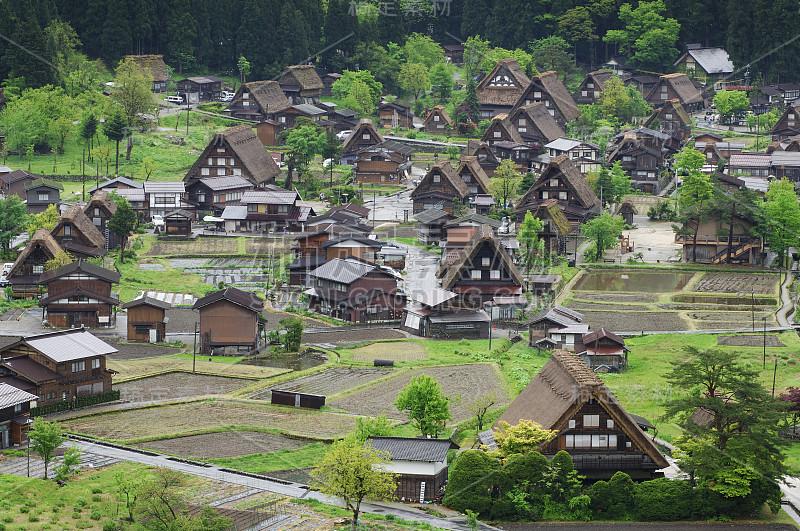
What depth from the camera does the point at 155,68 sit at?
8800 cm

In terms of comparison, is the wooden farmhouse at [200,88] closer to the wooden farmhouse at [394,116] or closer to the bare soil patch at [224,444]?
the wooden farmhouse at [394,116]

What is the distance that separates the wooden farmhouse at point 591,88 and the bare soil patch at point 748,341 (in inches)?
1869

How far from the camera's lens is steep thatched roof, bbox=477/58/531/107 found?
90.3 metres

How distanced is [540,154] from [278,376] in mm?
39270

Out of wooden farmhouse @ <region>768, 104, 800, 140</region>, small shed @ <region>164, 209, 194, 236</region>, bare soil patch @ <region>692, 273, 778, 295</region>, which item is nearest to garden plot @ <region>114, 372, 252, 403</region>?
small shed @ <region>164, 209, 194, 236</region>

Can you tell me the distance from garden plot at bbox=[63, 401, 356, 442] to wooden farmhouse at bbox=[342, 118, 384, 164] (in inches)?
1612

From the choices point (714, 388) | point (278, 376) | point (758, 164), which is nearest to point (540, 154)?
point (758, 164)

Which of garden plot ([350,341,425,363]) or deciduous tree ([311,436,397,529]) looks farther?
garden plot ([350,341,425,363])

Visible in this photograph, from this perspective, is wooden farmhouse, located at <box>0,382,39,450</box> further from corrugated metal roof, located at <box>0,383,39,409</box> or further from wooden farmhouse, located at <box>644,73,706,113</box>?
wooden farmhouse, located at <box>644,73,706,113</box>

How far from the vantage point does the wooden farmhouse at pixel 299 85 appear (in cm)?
8981

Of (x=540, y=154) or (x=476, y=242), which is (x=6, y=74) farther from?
(x=476, y=242)

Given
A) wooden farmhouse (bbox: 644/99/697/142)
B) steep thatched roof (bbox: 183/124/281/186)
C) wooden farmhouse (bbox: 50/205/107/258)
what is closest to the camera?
wooden farmhouse (bbox: 50/205/107/258)

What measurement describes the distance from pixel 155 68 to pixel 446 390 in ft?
172

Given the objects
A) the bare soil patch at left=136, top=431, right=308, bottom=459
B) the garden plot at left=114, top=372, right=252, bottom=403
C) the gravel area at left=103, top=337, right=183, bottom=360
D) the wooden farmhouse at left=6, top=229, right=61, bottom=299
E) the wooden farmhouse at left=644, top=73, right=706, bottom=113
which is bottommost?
the bare soil patch at left=136, top=431, right=308, bottom=459
